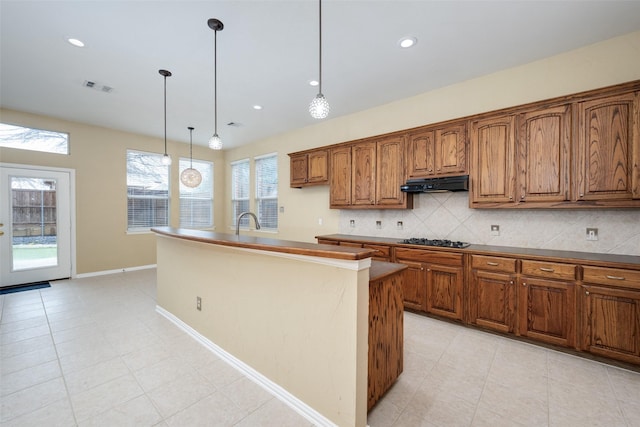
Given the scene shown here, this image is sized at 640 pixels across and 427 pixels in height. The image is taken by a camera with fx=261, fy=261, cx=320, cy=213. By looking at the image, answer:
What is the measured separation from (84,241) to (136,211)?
41.3 inches

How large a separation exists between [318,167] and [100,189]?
4436 mm

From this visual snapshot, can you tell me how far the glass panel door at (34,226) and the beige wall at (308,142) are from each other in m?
0.22

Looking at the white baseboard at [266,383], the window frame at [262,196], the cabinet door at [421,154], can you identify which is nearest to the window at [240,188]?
the window frame at [262,196]

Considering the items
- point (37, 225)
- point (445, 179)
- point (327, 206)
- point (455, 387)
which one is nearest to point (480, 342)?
point (455, 387)

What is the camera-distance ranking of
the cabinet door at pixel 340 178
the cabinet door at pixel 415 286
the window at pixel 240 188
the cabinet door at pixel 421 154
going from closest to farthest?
the cabinet door at pixel 415 286 → the cabinet door at pixel 421 154 → the cabinet door at pixel 340 178 → the window at pixel 240 188

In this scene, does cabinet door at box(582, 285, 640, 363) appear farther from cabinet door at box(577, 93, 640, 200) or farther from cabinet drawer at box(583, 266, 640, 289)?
cabinet door at box(577, 93, 640, 200)

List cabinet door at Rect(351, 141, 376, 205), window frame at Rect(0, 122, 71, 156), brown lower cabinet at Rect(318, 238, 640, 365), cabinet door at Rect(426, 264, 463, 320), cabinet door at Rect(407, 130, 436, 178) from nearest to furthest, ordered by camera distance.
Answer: brown lower cabinet at Rect(318, 238, 640, 365)
cabinet door at Rect(426, 264, 463, 320)
cabinet door at Rect(407, 130, 436, 178)
cabinet door at Rect(351, 141, 376, 205)
window frame at Rect(0, 122, 71, 156)

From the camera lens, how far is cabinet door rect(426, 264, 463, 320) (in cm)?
294

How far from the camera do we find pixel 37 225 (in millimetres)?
4613

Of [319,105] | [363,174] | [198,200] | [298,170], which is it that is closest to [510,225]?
[363,174]

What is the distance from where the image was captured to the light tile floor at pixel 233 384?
169 cm

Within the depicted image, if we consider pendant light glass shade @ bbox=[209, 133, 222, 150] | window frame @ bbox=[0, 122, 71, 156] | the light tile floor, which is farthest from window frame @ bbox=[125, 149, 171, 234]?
pendant light glass shade @ bbox=[209, 133, 222, 150]

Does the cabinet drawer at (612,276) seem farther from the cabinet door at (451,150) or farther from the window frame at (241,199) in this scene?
the window frame at (241,199)

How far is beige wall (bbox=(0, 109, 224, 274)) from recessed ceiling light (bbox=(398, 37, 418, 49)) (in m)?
5.66
